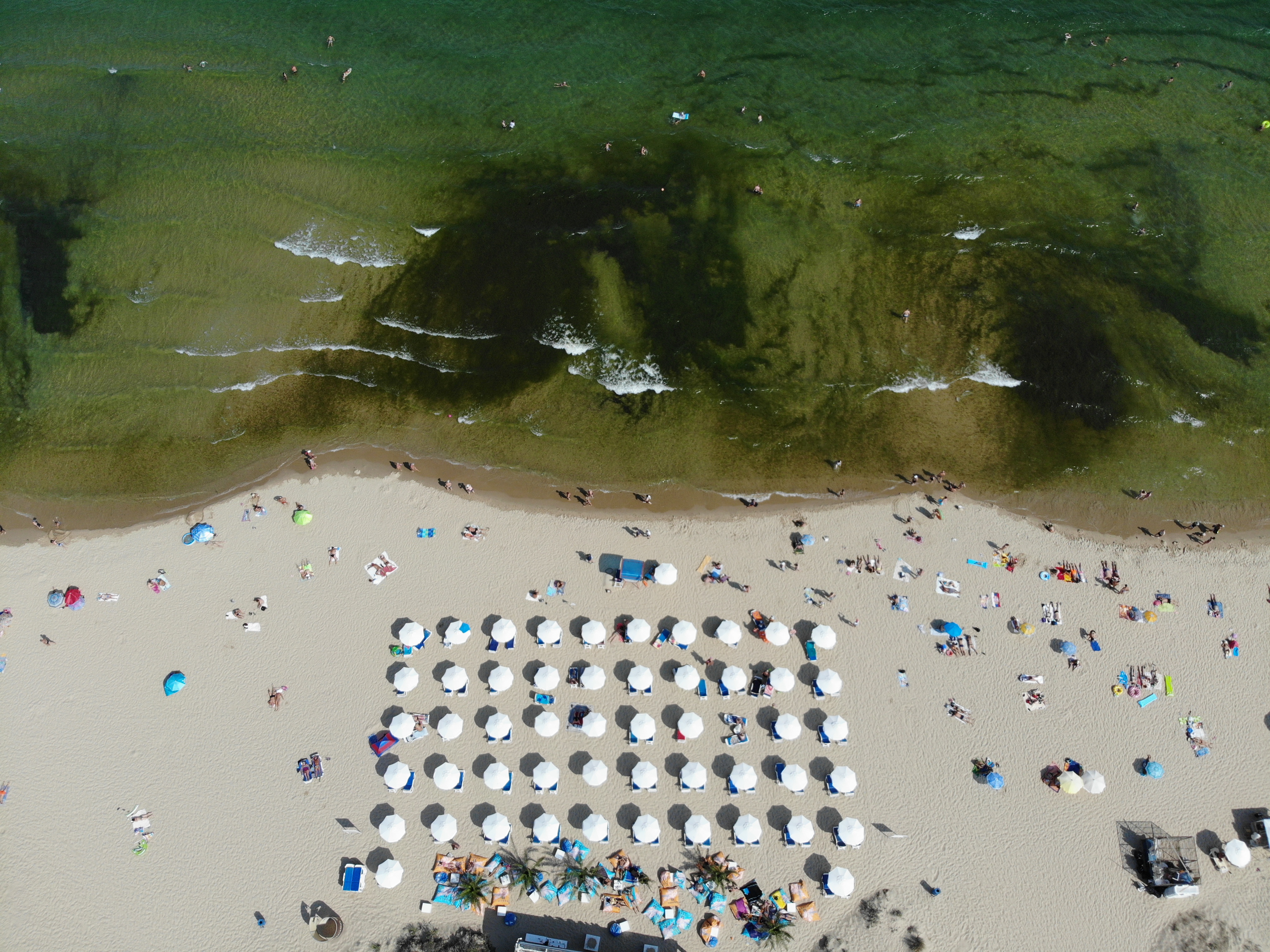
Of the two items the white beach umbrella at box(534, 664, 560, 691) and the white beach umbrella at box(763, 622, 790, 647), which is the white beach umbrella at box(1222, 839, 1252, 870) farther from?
the white beach umbrella at box(534, 664, 560, 691)

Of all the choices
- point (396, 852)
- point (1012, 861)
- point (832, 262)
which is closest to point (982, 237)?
point (832, 262)

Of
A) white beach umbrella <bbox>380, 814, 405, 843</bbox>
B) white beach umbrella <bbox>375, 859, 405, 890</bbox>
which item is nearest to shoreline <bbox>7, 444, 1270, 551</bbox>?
white beach umbrella <bbox>380, 814, 405, 843</bbox>

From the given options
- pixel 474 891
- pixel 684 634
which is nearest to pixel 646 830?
pixel 474 891

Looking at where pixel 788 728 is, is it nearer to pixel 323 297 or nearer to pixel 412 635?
pixel 412 635

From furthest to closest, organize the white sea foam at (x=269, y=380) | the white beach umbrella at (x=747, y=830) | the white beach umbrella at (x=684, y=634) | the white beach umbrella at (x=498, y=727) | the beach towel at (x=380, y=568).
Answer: the white sea foam at (x=269, y=380) → the beach towel at (x=380, y=568) → the white beach umbrella at (x=684, y=634) → the white beach umbrella at (x=498, y=727) → the white beach umbrella at (x=747, y=830)

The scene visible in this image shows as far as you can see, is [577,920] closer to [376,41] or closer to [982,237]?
[982,237]

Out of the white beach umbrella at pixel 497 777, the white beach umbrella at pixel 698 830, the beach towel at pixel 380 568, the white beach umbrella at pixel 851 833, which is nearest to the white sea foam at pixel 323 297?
the beach towel at pixel 380 568

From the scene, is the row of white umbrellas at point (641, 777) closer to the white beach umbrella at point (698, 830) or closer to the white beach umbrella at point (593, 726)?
the white beach umbrella at point (593, 726)
